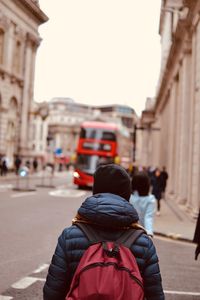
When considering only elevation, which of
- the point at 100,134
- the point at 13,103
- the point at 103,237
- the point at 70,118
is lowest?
the point at 103,237

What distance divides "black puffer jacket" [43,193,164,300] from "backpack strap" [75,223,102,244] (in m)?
0.03

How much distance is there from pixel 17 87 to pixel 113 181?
136ft

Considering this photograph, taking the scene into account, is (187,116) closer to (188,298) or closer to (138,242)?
(188,298)

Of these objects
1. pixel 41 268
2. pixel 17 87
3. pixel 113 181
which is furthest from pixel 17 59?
pixel 113 181

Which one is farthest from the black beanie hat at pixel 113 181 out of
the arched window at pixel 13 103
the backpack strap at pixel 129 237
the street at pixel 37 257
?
the arched window at pixel 13 103

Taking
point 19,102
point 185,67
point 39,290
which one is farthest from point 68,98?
point 39,290

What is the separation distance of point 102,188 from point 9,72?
129ft

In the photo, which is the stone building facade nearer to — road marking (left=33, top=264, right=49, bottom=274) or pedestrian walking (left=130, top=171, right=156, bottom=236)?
road marking (left=33, top=264, right=49, bottom=274)

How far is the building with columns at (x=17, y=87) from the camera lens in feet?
130

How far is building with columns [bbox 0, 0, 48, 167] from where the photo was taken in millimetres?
39719

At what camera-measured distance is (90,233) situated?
286cm

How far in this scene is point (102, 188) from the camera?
3018 mm

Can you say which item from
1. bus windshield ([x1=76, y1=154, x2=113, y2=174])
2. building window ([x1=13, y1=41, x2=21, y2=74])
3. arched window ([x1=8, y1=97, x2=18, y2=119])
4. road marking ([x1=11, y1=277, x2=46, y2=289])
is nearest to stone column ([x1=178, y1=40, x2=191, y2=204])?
bus windshield ([x1=76, y1=154, x2=113, y2=174])

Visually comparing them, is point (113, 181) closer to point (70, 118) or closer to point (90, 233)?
point (90, 233)
